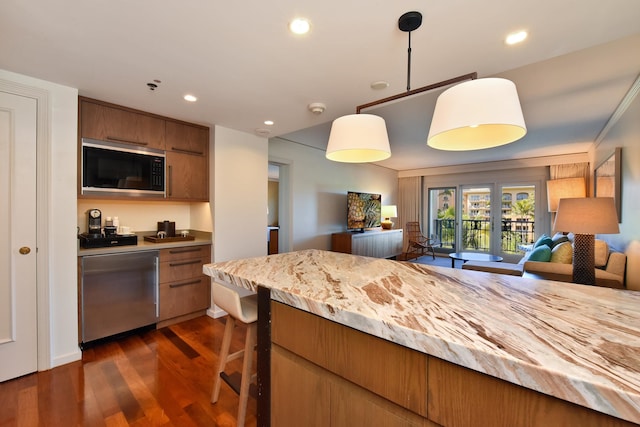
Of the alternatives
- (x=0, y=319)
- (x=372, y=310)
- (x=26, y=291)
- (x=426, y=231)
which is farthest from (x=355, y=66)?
(x=426, y=231)

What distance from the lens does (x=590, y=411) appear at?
1.86 feet

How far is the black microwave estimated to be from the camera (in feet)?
7.97

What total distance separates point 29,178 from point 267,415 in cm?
242

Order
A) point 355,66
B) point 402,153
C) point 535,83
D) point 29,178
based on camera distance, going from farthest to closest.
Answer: point 402,153, point 535,83, point 29,178, point 355,66

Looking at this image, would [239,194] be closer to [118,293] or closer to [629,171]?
[118,293]

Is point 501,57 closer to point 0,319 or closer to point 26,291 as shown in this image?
point 26,291

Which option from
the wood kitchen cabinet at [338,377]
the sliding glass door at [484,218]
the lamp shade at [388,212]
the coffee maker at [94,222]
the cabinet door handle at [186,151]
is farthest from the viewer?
the lamp shade at [388,212]

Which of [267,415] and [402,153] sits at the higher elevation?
[402,153]

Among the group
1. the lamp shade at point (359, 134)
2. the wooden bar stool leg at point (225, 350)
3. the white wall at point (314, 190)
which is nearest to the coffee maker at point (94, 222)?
the wooden bar stool leg at point (225, 350)

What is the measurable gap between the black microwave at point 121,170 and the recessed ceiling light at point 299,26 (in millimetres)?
2102

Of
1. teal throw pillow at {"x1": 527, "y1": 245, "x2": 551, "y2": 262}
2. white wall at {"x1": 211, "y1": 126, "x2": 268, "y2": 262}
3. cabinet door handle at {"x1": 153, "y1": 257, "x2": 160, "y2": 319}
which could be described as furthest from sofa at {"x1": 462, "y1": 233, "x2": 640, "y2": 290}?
cabinet door handle at {"x1": 153, "y1": 257, "x2": 160, "y2": 319}

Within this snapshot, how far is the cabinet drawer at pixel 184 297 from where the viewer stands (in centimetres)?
282

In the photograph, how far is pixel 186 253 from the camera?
2.97 m

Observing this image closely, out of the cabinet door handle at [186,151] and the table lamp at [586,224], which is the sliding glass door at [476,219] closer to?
the table lamp at [586,224]
